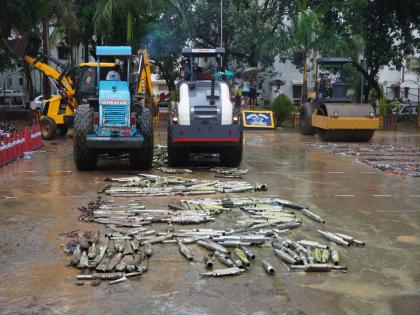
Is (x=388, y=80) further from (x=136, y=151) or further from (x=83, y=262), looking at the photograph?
(x=83, y=262)

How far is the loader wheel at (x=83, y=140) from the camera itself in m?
11.8

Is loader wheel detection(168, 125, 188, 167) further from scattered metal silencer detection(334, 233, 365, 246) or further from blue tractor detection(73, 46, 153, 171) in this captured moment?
scattered metal silencer detection(334, 233, 365, 246)

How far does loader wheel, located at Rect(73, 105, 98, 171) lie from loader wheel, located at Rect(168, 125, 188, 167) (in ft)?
5.58

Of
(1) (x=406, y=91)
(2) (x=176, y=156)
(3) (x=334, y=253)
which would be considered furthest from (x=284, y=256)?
(1) (x=406, y=91)

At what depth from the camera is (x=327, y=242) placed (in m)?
6.92

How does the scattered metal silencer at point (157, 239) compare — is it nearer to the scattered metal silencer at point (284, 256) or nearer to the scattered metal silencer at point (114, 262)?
the scattered metal silencer at point (114, 262)

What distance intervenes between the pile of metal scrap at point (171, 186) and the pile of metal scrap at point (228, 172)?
86cm

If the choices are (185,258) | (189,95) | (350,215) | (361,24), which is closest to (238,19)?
(361,24)

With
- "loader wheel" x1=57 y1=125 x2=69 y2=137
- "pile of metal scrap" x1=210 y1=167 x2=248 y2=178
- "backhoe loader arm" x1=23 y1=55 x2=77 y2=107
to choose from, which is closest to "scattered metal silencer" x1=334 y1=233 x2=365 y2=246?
"pile of metal scrap" x1=210 y1=167 x2=248 y2=178

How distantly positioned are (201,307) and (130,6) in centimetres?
1966

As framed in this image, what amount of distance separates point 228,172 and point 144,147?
1891 millimetres

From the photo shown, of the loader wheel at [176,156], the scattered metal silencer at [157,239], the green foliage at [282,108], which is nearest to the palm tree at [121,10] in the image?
the green foliage at [282,108]

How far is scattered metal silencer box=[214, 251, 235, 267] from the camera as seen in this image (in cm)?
596

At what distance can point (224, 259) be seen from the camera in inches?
238
